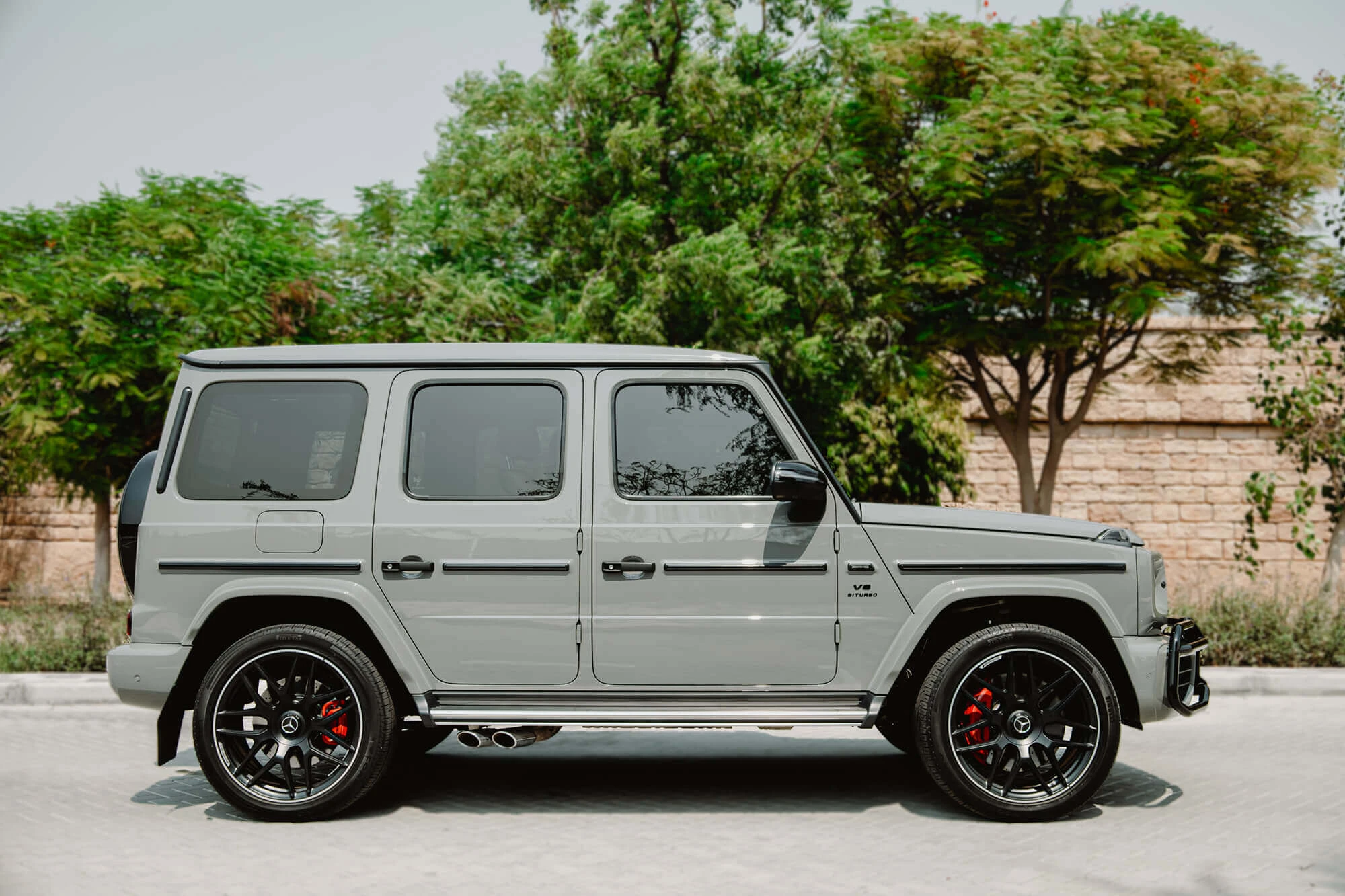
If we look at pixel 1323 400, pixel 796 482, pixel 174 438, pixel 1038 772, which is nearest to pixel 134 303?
pixel 174 438

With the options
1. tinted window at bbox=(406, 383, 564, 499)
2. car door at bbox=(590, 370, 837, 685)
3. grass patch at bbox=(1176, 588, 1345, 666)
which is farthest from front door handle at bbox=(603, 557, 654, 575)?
grass patch at bbox=(1176, 588, 1345, 666)

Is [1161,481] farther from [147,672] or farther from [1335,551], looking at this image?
[147,672]

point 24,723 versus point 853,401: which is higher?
point 853,401

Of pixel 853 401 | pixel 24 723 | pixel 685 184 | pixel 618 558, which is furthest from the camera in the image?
pixel 853 401

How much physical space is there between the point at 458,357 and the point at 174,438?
142 cm

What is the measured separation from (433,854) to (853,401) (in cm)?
1425

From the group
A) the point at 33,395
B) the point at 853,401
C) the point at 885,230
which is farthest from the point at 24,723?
the point at 853,401

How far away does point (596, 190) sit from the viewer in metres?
13.1

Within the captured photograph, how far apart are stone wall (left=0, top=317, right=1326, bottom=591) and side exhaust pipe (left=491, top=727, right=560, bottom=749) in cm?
1579

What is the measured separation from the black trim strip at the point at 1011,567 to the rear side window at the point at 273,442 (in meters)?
2.73

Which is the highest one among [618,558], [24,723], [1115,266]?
[1115,266]

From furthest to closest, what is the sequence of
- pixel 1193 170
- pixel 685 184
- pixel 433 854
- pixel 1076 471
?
pixel 1076 471
pixel 1193 170
pixel 685 184
pixel 433 854

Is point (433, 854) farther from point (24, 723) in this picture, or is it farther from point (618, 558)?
point (24, 723)

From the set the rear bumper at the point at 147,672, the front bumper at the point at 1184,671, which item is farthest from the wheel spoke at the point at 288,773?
the front bumper at the point at 1184,671
